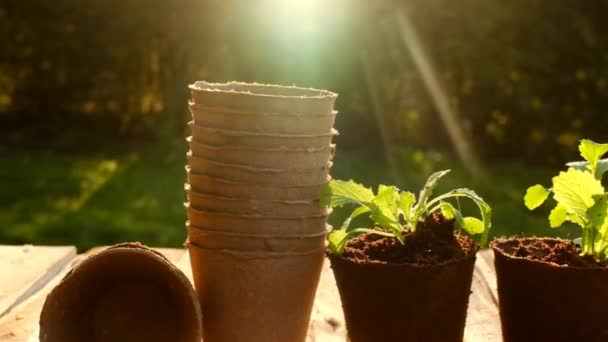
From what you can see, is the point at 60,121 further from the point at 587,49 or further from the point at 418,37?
the point at 587,49

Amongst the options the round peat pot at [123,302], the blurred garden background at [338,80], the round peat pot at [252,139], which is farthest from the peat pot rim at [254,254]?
the blurred garden background at [338,80]

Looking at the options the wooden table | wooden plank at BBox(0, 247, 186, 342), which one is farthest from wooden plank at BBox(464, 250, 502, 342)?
wooden plank at BBox(0, 247, 186, 342)

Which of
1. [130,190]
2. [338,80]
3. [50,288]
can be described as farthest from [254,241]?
[338,80]

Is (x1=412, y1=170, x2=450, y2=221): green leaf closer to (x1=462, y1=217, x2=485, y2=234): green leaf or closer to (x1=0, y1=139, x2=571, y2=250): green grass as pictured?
(x1=462, y1=217, x2=485, y2=234): green leaf

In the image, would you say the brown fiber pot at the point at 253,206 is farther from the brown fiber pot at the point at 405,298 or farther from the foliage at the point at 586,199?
the foliage at the point at 586,199

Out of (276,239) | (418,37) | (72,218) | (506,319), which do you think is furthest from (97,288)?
(418,37)

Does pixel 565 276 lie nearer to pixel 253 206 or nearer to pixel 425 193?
pixel 425 193

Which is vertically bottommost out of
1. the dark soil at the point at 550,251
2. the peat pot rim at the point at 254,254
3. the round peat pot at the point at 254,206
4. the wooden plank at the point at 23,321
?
the wooden plank at the point at 23,321
